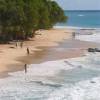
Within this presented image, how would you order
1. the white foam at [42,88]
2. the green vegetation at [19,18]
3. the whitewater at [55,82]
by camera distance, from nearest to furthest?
1. the white foam at [42,88]
2. the whitewater at [55,82]
3. the green vegetation at [19,18]

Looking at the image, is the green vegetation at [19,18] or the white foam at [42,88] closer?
the white foam at [42,88]

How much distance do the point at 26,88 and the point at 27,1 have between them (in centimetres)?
1986

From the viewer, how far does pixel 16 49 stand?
31.0 m

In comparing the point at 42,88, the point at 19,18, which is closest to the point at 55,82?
the point at 42,88

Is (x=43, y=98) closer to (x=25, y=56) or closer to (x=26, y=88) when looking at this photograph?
(x=26, y=88)

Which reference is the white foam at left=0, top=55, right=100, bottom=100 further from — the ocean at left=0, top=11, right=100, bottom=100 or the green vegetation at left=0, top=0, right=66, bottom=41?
the green vegetation at left=0, top=0, right=66, bottom=41

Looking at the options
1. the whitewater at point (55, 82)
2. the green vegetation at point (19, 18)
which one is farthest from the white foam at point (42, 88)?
the green vegetation at point (19, 18)

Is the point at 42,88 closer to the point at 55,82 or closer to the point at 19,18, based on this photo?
the point at 55,82

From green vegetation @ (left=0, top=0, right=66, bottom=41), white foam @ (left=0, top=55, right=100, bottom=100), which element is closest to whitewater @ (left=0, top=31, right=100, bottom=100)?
white foam @ (left=0, top=55, right=100, bottom=100)

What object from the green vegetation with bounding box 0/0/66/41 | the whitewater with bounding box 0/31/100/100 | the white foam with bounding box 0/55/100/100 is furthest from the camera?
the green vegetation with bounding box 0/0/66/41

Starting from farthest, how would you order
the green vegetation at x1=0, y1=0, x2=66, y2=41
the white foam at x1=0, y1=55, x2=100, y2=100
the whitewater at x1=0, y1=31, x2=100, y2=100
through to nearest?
the green vegetation at x1=0, y1=0, x2=66, y2=41 → the whitewater at x1=0, y1=31, x2=100, y2=100 → the white foam at x1=0, y1=55, x2=100, y2=100

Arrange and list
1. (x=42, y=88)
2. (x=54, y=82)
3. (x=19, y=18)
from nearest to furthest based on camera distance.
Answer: (x=42, y=88) → (x=54, y=82) → (x=19, y=18)

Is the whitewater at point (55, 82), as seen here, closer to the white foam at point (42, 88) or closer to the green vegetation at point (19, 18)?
the white foam at point (42, 88)

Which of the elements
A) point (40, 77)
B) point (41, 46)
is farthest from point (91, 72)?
point (41, 46)
